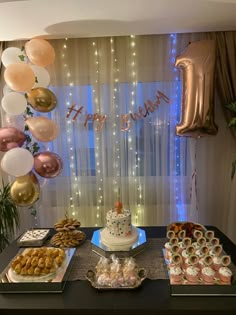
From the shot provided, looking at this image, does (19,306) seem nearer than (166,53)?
Yes

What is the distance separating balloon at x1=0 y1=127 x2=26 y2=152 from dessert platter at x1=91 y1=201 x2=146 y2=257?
897 millimetres

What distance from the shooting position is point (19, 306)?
1225 mm

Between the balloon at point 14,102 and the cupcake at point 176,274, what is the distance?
153 centimetres

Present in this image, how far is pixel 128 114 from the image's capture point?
2531 mm

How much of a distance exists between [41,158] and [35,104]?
1.35 feet

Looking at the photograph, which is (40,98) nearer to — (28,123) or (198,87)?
(28,123)

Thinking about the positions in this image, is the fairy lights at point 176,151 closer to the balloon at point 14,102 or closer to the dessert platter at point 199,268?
the dessert platter at point 199,268

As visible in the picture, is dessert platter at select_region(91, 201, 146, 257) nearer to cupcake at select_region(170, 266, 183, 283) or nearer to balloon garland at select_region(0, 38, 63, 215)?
cupcake at select_region(170, 266, 183, 283)

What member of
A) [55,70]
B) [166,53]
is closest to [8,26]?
[55,70]

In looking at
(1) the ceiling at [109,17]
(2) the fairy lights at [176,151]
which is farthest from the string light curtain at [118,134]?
(1) the ceiling at [109,17]

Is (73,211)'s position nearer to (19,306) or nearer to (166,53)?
(19,306)

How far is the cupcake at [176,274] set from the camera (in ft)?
4.26

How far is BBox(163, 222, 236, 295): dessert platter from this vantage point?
126cm

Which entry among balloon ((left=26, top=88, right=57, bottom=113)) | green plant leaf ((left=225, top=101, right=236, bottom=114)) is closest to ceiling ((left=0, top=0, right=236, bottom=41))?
balloon ((left=26, top=88, right=57, bottom=113))
